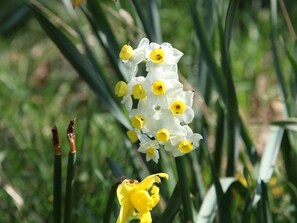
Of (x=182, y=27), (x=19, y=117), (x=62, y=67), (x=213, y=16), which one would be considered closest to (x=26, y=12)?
(x=62, y=67)

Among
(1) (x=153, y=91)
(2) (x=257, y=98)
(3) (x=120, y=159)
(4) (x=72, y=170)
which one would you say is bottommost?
(2) (x=257, y=98)

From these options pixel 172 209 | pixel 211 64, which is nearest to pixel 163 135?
pixel 172 209

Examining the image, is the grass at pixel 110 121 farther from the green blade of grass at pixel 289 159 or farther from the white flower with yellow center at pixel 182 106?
the white flower with yellow center at pixel 182 106

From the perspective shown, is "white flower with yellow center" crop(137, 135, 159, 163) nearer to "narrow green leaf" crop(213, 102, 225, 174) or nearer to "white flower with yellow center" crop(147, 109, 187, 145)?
"white flower with yellow center" crop(147, 109, 187, 145)

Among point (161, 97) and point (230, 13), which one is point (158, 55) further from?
point (230, 13)

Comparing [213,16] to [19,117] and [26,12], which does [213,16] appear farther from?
[26,12]
